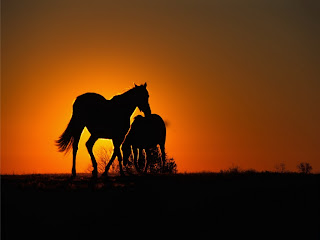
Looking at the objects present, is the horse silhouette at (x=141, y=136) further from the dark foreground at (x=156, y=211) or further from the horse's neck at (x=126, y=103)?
the dark foreground at (x=156, y=211)

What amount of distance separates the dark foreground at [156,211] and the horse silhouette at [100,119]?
2.74m

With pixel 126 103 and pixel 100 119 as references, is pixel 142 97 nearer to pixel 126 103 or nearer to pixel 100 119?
pixel 126 103

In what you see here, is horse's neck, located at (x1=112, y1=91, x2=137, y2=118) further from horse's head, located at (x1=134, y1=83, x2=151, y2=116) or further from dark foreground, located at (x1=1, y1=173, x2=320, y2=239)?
dark foreground, located at (x1=1, y1=173, x2=320, y2=239)

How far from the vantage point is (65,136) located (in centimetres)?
2083

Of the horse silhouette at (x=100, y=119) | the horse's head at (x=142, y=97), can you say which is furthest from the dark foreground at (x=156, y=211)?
the horse's head at (x=142, y=97)

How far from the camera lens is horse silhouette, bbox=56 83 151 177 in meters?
20.1

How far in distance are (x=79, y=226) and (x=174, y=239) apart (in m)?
2.48

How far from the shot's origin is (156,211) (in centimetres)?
1464

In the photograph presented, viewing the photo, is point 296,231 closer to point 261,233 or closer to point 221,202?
point 261,233

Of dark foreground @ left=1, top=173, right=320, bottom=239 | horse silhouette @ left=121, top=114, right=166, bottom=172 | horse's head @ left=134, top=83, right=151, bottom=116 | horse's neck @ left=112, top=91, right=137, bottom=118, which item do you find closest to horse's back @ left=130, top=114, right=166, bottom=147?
horse silhouette @ left=121, top=114, right=166, bottom=172

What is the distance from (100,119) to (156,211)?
6528mm

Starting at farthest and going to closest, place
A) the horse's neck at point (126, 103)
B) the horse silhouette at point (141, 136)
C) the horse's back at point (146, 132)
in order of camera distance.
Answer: the horse's back at point (146, 132)
the horse silhouette at point (141, 136)
the horse's neck at point (126, 103)

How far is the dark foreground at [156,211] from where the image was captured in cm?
1339

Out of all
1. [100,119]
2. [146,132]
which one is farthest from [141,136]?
[100,119]
